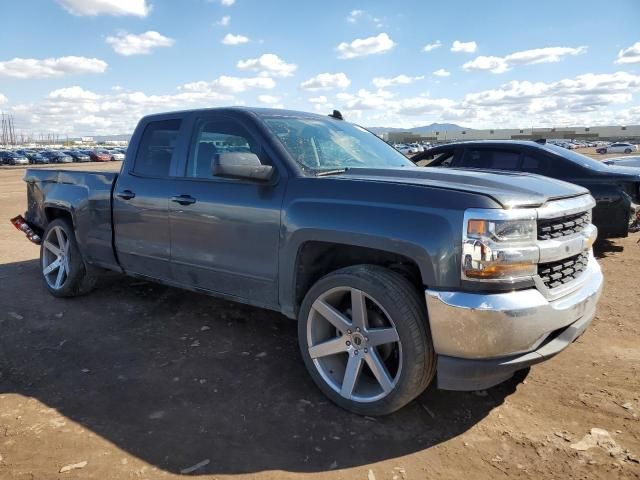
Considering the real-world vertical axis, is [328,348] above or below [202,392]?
above

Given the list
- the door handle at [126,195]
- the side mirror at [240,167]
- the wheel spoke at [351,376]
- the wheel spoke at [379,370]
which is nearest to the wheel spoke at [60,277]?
the door handle at [126,195]

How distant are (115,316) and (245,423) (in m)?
2.44

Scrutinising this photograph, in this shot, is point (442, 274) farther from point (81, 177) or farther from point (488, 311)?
point (81, 177)

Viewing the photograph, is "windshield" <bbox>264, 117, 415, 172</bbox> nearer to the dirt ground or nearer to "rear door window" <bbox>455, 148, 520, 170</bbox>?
the dirt ground

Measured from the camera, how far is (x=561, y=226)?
292cm

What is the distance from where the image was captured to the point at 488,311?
99.3 inches

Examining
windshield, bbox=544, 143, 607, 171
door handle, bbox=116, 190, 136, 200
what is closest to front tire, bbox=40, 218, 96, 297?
door handle, bbox=116, 190, 136, 200

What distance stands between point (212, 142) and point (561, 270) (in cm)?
270

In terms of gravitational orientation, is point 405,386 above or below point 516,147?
below

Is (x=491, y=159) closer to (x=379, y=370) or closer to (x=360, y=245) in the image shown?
(x=360, y=245)

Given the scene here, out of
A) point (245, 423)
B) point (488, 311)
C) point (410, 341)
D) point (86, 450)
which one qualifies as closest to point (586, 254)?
point (488, 311)

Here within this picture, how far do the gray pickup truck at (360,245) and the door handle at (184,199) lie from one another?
11mm

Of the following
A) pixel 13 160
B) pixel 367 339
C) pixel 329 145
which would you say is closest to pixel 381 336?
pixel 367 339

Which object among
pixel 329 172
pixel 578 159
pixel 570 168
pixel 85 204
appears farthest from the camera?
pixel 578 159
